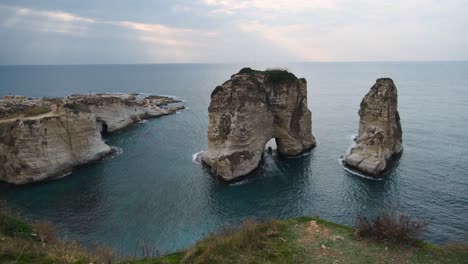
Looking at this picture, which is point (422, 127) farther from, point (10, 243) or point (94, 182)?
point (10, 243)

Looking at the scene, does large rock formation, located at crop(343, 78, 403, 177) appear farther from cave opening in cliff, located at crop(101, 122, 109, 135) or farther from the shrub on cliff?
cave opening in cliff, located at crop(101, 122, 109, 135)

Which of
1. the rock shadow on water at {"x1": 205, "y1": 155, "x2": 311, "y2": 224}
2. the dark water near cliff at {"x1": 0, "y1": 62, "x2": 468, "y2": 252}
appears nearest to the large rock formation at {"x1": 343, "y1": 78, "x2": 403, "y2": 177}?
the dark water near cliff at {"x1": 0, "y1": 62, "x2": 468, "y2": 252}

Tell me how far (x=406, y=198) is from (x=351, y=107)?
63026mm

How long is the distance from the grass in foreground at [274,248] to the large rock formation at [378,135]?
77.3 feet

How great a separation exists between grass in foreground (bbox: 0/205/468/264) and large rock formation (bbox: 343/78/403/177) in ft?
77.3

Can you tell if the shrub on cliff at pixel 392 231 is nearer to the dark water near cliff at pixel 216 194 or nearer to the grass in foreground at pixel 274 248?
the grass in foreground at pixel 274 248

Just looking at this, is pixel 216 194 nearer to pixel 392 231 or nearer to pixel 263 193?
pixel 263 193

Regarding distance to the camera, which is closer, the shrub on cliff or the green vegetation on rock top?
the shrub on cliff

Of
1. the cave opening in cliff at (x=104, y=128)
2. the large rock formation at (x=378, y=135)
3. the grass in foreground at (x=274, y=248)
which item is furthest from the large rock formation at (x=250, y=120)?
the cave opening in cliff at (x=104, y=128)

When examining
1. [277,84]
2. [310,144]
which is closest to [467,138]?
[310,144]

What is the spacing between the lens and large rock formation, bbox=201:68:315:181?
4325cm

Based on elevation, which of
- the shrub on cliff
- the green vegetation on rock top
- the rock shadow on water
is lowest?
the rock shadow on water

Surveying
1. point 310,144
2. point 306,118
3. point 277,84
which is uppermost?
point 277,84

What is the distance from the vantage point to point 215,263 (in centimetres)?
1727
